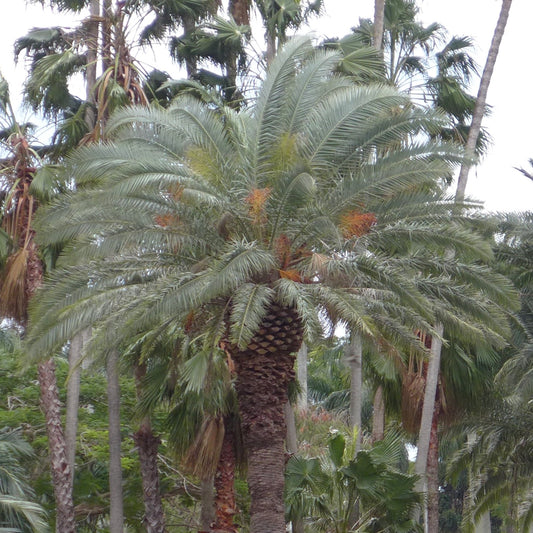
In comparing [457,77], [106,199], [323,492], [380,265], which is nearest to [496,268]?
[457,77]

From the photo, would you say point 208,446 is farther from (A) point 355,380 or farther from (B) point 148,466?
(A) point 355,380

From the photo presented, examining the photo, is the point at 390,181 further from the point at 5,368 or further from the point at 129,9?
the point at 5,368

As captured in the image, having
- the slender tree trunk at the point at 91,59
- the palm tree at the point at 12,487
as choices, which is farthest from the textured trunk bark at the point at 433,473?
the slender tree trunk at the point at 91,59

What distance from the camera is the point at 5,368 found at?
24.0m

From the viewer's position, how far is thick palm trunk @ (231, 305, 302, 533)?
16.1 metres

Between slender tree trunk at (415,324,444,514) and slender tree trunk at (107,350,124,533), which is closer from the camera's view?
slender tree trunk at (107,350,124,533)

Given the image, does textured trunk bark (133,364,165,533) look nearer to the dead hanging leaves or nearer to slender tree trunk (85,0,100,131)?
the dead hanging leaves

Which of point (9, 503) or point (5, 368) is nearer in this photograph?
point (9, 503)

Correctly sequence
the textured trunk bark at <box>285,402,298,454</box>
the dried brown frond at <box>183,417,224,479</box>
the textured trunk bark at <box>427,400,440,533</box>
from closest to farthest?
the dried brown frond at <box>183,417,224,479</box>, the textured trunk bark at <box>285,402,298,454</box>, the textured trunk bark at <box>427,400,440,533</box>

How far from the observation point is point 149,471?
2064 cm

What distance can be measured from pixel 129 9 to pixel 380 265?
1097cm

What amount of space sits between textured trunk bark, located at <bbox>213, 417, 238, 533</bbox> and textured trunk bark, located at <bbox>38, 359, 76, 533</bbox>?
8.90 feet

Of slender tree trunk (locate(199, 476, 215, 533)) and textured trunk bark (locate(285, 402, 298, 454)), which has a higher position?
textured trunk bark (locate(285, 402, 298, 454))

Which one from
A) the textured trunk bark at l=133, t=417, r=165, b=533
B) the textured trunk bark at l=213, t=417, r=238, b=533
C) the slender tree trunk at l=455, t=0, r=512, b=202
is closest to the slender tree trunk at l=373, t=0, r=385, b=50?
the slender tree trunk at l=455, t=0, r=512, b=202
